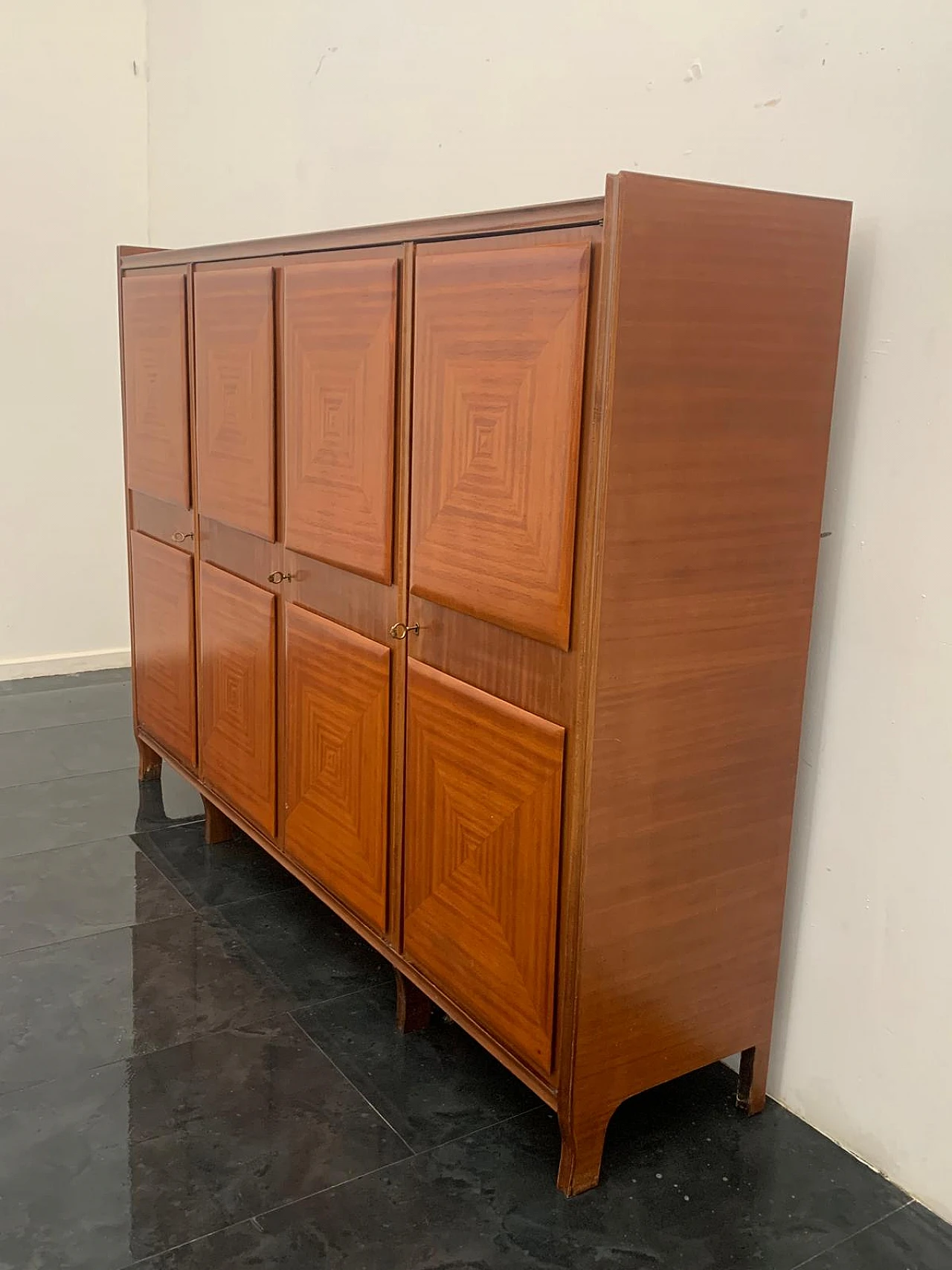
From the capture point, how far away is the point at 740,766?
1.74 m

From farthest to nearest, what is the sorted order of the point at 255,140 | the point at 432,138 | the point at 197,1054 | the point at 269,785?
1. the point at 255,140
2. the point at 432,138
3. the point at 269,785
4. the point at 197,1054

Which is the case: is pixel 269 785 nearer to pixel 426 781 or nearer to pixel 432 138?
pixel 426 781

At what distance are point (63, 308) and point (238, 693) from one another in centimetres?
230

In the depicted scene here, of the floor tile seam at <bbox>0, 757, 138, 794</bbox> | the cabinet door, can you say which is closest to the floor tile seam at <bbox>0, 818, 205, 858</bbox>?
the floor tile seam at <bbox>0, 757, 138, 794</bbox>

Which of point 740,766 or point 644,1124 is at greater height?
point 740,766

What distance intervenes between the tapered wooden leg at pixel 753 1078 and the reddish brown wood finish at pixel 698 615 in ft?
0.31

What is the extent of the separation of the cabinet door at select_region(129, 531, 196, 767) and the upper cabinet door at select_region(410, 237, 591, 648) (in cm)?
115

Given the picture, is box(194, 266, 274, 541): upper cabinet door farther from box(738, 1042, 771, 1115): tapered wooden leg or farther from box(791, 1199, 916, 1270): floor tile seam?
box(791, 1199, 916, 1270): floor tile seam

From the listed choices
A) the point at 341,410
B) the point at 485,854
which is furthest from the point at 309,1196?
the point at 341,410

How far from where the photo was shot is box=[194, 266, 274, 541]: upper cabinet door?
2293 mm

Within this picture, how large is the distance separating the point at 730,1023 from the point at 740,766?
0.44 meters

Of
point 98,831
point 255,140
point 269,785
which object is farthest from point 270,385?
point 255,140

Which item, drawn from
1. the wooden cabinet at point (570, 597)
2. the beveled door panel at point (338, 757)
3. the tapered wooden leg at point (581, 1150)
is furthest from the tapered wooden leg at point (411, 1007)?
the tapered wooden leg at point (581, 1150)

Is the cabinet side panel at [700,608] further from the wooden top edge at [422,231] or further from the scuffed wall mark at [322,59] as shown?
the scuffed wall mark at [322,59]
